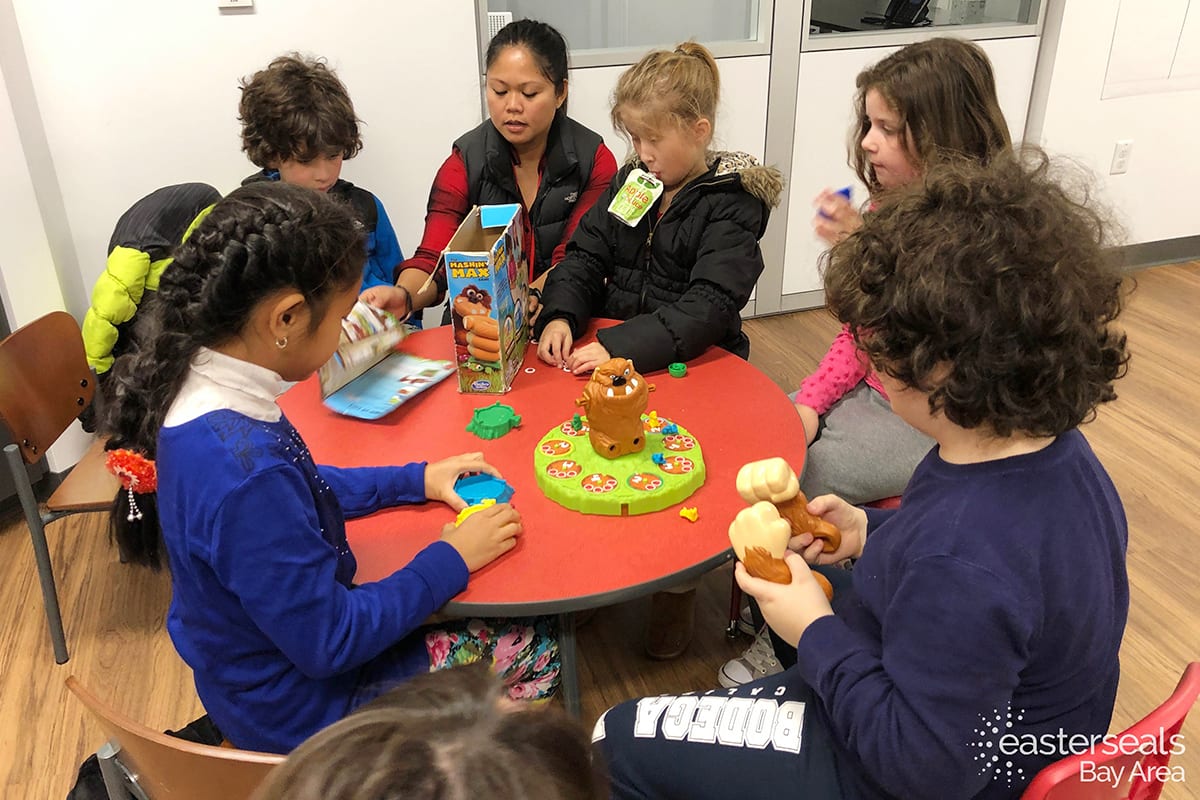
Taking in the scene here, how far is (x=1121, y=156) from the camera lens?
412 cm

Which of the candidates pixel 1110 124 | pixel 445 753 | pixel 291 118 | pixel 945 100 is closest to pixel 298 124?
pixel 291 118

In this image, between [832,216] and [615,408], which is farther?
[832,216]

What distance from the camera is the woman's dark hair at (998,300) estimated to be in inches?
36.2

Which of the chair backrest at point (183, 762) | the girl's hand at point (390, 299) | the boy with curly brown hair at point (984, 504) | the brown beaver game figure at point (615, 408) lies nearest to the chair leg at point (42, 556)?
the girl's hand at point (390, 299)

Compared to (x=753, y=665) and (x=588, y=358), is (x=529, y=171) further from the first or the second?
(x=753, y=665)

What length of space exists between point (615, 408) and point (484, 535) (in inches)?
11.2

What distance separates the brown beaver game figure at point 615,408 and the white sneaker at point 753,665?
724mm

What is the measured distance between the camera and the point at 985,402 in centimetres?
94

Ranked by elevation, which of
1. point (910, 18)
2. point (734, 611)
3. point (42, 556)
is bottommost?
point (734, 611)

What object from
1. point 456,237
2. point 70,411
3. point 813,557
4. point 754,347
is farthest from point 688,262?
point 754,347

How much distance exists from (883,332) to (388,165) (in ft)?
8.24

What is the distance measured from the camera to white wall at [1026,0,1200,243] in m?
3.80

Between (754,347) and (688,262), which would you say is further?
(754,347)

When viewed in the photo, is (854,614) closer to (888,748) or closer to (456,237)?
(888,748)
